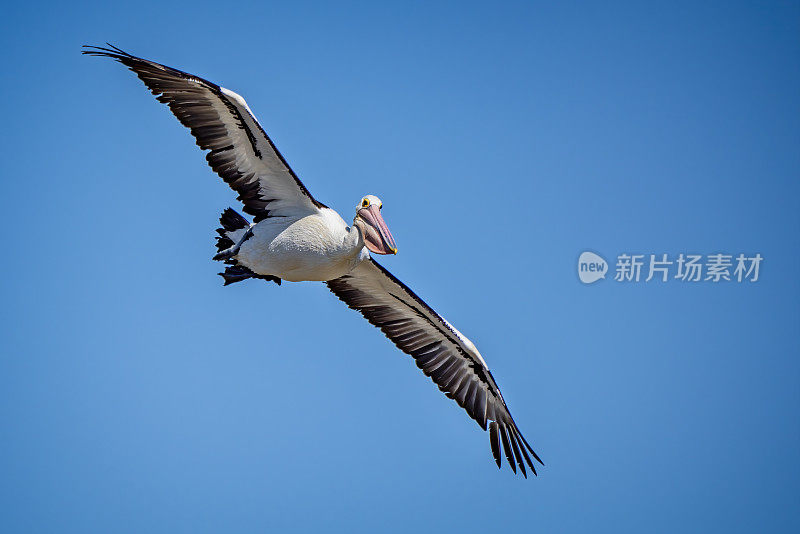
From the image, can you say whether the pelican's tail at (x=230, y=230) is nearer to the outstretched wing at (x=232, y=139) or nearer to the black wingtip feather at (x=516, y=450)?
the outstretched wing at (x=232, y=139)

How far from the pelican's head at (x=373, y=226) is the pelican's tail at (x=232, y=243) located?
1.55 meters

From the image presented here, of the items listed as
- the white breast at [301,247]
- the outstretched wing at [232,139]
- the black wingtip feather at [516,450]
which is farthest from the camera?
the black wingtip feather at [516,450]

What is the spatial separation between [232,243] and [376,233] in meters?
2.02

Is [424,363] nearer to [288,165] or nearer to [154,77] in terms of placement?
[288,165]

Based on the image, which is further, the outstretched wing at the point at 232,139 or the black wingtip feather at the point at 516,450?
the black wingtip feather at the point at 516,450

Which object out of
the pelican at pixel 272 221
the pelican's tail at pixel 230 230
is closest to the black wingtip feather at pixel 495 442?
the pelican at pixel 272 221

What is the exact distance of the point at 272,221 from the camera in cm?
1459

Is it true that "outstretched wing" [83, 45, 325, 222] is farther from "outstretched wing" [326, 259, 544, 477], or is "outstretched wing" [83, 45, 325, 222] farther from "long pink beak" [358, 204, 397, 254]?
"outstretched wing" [326, 259, 544, 477]

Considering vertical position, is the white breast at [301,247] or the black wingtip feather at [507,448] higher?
the white breast at [301,247]

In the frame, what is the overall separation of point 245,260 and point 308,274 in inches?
34.0

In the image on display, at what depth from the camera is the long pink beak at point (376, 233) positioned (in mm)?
14023

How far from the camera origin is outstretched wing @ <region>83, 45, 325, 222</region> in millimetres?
13516

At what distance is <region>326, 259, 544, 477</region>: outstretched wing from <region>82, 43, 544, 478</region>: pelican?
28 mm

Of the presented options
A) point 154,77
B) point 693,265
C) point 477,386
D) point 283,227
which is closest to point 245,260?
point 283,227
